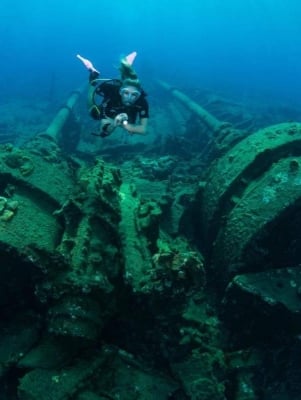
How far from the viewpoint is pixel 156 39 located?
109 m

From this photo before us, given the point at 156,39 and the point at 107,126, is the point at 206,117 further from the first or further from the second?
the point at 156,39

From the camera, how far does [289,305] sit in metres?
3.72

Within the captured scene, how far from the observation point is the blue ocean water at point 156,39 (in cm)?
5576

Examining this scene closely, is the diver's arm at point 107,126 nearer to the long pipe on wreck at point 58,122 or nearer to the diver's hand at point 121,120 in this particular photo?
the diver's hand at point 121,120

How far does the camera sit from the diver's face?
5.31 m

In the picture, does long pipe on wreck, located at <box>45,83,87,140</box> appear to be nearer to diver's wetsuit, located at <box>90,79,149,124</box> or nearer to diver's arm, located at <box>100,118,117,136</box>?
diver's wetsuit, located at <box>90,79,149,124</box>

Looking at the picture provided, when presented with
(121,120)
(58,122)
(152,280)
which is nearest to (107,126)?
(121,120)

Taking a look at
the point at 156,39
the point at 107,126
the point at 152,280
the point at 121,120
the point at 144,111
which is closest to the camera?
the point at 152,280

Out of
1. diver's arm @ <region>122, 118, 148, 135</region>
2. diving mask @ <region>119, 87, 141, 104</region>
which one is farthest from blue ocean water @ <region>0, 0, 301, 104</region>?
diving mask @ <region>119, 87, 141, 104</region>

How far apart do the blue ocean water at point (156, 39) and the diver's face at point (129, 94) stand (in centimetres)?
3028

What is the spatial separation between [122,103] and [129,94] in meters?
0.25

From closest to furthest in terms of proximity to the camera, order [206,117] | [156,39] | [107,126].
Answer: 1. [107,126]
2. [206,117]
3. [156,39]

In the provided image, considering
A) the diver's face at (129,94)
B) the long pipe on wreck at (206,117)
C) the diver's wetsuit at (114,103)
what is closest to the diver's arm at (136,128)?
the diver's wetsuit at (114,103)

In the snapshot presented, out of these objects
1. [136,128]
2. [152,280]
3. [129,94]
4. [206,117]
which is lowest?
[152,280]
